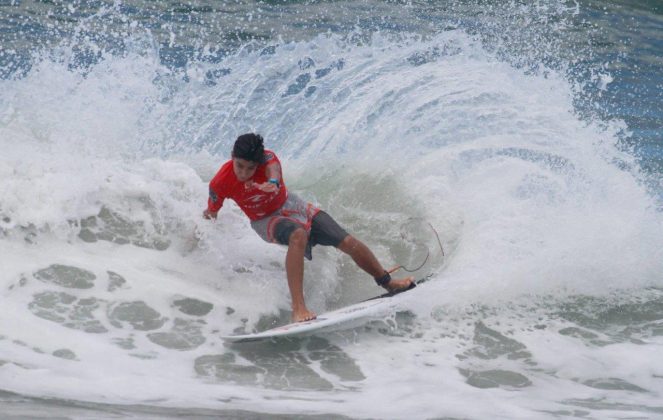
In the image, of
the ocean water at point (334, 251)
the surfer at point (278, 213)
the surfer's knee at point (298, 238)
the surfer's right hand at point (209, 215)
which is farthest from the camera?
the surfer's right hand at point (209, 215)

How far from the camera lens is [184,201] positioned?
23.2 feet

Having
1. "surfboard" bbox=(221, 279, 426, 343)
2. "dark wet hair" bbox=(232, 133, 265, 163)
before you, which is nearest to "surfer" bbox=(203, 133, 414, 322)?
"dark wet hair" bbox=(232, 133, 265, 163)

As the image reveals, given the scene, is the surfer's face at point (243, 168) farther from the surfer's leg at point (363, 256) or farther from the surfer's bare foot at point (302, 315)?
the surfer's bare foot at point (302, 315)

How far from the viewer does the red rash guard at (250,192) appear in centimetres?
588

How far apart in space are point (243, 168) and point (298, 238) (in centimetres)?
66

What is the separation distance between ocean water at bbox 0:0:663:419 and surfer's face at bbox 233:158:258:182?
104 centimetres

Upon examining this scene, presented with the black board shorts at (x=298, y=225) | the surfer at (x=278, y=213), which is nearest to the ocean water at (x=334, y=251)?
the surfer at (x=278, y=213)

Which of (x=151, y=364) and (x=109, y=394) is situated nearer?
(x=109, y=394)

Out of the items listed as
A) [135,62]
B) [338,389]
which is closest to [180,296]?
[338,389]

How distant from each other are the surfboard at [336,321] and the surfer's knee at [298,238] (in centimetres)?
54

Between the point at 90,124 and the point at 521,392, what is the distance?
5.97 m

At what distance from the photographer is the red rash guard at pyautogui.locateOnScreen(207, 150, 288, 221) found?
232 inches

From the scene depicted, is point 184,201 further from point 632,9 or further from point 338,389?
point 632,9

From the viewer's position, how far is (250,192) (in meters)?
5.95
